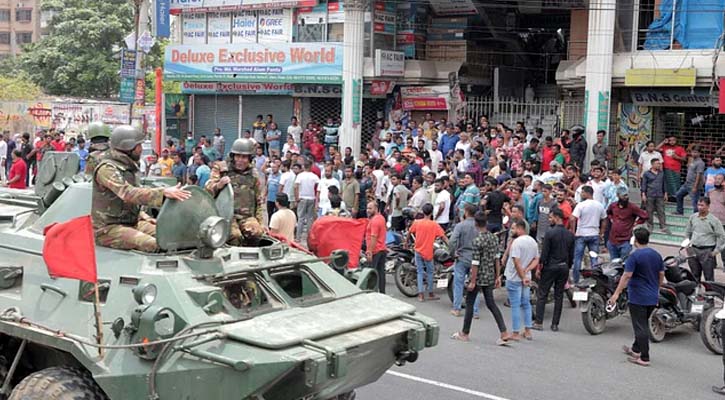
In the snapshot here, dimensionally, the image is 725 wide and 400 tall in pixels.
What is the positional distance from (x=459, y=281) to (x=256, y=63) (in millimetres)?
16008

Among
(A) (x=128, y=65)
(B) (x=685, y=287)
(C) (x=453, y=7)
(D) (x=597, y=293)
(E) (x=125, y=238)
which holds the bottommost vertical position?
(D) (x=597, y=293)

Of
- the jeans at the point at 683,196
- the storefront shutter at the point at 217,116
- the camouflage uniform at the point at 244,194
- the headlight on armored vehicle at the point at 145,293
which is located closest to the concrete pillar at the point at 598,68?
the jeans at the point at 683,196

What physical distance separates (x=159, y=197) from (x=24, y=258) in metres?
1.34

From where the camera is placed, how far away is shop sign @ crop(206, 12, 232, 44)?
28797 millimetres

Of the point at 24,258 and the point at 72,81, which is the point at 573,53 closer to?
the point at 24,258

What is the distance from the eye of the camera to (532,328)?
42.1ft

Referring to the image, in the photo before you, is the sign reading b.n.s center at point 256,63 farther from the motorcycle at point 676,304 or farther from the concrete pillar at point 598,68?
the motorcycle at point 676,304

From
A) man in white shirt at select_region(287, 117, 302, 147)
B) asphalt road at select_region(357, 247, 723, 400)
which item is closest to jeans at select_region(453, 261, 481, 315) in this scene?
asphalt road at select_region(357, 247, 723, 400)

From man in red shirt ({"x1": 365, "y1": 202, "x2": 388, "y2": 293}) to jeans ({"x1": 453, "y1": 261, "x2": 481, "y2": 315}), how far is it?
4.01ft

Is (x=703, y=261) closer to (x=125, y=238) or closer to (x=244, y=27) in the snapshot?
(x=125, y=238)

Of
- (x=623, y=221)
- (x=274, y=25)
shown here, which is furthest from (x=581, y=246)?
(x=274, y=25)

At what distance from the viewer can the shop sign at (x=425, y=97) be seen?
974 inches

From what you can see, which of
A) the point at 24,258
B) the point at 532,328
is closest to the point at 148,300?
the point at 24,258

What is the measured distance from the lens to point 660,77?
65.6 ft
